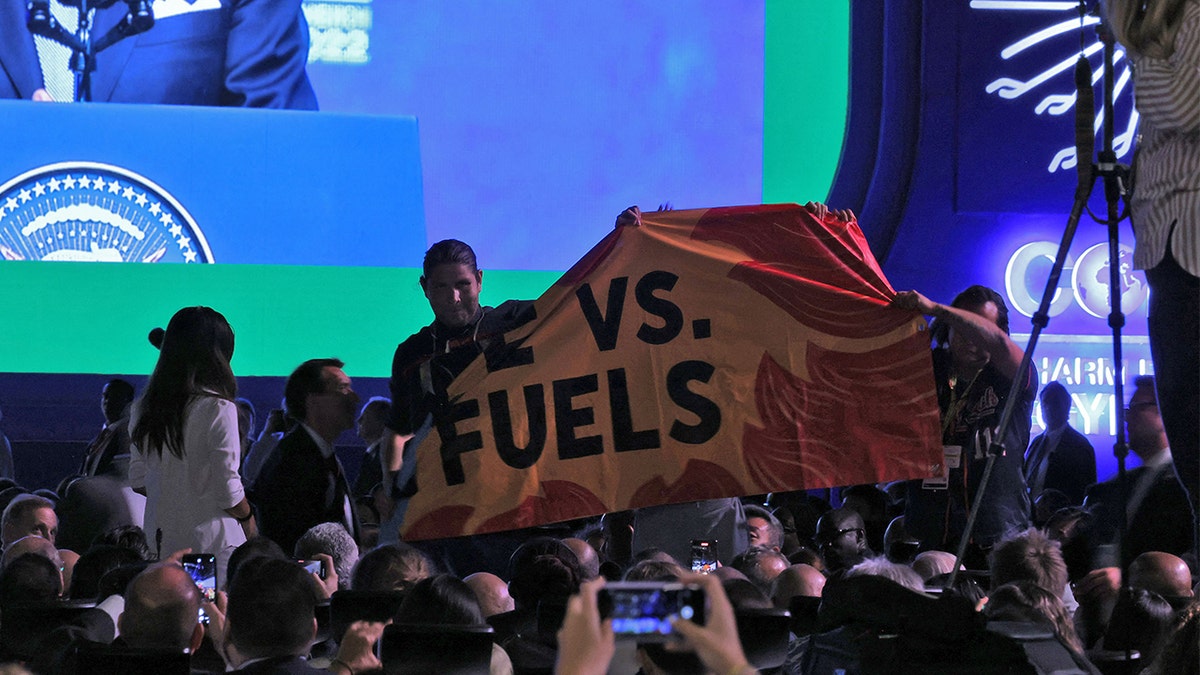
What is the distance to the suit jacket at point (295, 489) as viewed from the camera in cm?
422

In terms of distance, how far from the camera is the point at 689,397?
4121mm

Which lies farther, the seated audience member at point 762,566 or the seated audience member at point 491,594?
the seated audience member at point 762,566

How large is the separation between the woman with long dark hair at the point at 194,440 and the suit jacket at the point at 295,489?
346 millimetres

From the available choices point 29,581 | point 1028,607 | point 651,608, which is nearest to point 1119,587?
point 1028,607

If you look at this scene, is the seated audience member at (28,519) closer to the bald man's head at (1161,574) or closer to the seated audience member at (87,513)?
the seated audience member at (87,513)

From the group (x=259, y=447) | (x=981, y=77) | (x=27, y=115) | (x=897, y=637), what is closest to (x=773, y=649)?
(x=897, y=637)

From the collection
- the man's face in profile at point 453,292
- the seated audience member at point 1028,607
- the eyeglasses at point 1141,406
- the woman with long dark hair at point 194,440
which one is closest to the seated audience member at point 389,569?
the woman with long dark hair at point 194,440

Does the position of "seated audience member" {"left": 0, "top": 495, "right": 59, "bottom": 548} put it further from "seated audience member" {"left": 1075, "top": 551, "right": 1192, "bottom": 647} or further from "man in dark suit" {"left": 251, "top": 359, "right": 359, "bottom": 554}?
"seated audience member" {"left": 1075, "top": 551, "right": 1192, "bottom": 647}

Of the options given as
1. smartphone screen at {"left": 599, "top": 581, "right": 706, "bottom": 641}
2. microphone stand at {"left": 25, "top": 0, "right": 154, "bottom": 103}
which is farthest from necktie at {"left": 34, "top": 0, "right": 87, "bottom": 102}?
smartphone screen at {"left": 599, "top": 581, "right": 706, "bottom": 641}

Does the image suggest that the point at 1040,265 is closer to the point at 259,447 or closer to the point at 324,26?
the point at 324,26

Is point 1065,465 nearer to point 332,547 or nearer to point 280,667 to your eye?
point 332,547

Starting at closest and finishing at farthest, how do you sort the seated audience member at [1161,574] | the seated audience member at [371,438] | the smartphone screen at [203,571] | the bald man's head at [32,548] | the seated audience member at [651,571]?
the seated audience member at [651,571]
the smartphone screen at [203,571]
the seated audience member at [1161,574]
the bald man's head at [32,548]
the seated audience member at [371,438]

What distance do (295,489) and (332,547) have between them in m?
0.39

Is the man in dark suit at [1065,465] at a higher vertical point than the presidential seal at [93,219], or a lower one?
lower
